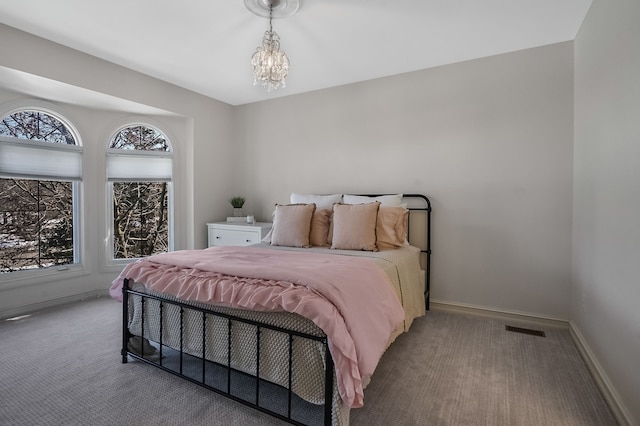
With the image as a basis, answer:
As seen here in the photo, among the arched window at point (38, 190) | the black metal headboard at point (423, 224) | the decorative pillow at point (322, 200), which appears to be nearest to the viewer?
the arched window at point (38, 190)

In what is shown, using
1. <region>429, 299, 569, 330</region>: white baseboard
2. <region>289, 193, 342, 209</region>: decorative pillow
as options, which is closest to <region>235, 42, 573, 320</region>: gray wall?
<region>429, 299, 569, 330</region>: white baseboard

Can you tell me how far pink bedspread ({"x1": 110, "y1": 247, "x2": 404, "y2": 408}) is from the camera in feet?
4.36

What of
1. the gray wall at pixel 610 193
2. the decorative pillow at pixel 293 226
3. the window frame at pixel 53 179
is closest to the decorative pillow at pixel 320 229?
the decorative pillow at pixel 293 226

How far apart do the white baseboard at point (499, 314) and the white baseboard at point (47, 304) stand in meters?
3.75

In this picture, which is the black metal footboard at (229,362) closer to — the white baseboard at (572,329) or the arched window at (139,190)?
the white baseboard at (572,329)

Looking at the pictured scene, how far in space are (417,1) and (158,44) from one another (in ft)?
7.18

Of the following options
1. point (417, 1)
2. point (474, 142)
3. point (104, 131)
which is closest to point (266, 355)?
point (417, 1)

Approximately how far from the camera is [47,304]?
3.17 meters

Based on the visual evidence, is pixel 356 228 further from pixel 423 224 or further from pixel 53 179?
pixel 53 179

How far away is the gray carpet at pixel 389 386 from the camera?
156 cm

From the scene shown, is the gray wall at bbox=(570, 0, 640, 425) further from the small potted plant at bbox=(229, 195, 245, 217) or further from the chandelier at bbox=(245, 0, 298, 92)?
the small potted plant at bbox=(229, 195, 245, 217)

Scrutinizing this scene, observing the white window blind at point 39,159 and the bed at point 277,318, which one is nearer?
the bed at point 277,318

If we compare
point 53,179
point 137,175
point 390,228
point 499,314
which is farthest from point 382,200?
point 53,179

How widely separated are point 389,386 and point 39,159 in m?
3.87
